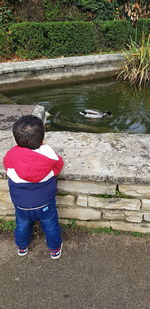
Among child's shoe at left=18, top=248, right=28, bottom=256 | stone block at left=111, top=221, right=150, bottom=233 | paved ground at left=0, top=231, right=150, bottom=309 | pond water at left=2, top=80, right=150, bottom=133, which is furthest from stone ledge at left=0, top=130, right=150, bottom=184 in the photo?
pond water at left=2, top=80, right=150, bottom=133

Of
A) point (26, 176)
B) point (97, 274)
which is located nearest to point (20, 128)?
point (26, 176)

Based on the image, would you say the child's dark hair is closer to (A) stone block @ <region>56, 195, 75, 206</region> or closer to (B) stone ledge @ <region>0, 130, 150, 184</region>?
(B) stone ledge @ <region>0, 130, 150, 184</region>

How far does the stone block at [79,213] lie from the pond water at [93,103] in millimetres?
2500

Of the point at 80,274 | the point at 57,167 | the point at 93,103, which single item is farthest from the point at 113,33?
the point at 80,274

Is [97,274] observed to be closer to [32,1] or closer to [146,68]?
[146,68]

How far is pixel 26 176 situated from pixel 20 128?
1.03 ft

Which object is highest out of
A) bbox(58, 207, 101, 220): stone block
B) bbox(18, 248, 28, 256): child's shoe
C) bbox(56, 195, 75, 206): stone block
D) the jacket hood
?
the jacket hood

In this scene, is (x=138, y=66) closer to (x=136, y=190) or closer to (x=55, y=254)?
(x=136, y=190)

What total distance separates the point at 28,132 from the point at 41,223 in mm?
705

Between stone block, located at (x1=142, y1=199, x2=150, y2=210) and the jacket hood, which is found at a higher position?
the jacket hood

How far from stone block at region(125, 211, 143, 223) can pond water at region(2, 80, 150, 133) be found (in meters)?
2.55

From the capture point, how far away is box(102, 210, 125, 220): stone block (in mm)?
2168

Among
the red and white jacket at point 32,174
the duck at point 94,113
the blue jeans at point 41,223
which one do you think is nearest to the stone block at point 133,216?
the blue jeans at point 41,223

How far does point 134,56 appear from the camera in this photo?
692 cm
